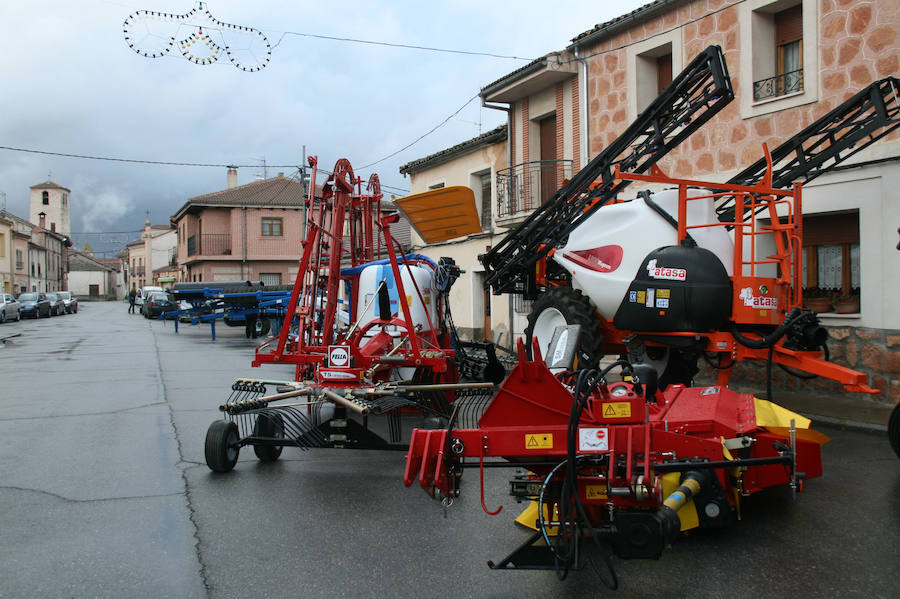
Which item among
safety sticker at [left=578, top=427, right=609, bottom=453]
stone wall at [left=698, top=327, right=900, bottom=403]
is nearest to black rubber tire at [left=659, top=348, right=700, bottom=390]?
stone wall at [left=698, top=327, right=900, bottom=403]

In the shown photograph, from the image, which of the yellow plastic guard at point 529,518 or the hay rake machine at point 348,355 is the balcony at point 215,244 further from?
the yellow plastic guard at point 529,518

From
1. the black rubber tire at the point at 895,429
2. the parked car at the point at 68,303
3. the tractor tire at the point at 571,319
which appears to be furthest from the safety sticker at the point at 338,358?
the parked car at the point at 68,303

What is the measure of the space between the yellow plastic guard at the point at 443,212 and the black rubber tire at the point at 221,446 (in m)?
5.94

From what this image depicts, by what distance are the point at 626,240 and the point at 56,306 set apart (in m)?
47.5

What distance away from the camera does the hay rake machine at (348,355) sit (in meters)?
6.41

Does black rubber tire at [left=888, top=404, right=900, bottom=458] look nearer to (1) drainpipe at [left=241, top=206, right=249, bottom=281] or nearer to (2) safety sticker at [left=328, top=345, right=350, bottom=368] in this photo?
(2) safety sticker at [left=328, top=345, right=350, bottom=368]

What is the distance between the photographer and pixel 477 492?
602 cm

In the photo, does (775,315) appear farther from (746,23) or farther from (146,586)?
(146,586)

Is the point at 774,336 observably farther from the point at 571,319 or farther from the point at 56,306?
the point at 56,306

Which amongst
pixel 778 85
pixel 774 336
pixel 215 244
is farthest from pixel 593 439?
pixel 215 244

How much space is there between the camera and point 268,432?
22.6 ft

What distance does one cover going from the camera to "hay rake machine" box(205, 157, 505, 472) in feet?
21.0

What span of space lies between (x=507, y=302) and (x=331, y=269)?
11141 mm

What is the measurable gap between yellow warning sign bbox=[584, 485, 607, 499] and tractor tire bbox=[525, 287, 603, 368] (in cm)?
484
